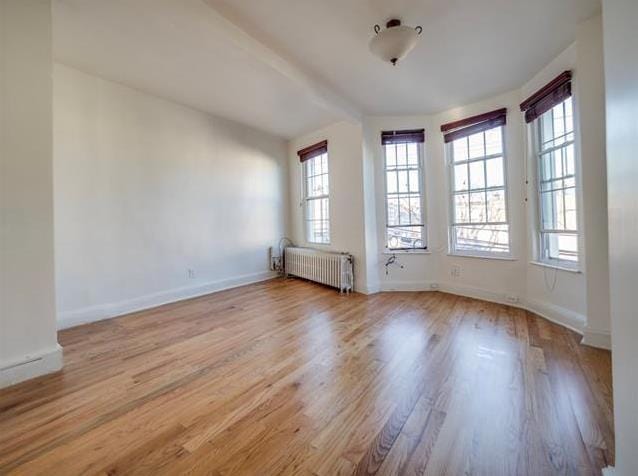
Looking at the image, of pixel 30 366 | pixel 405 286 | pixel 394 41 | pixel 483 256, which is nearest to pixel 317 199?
pixel 405 286

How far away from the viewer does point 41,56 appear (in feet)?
6.32

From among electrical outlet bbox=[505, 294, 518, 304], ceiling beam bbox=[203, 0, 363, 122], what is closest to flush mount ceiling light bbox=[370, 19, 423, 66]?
ceiling beam bbox=[203, 0, 363, 122]

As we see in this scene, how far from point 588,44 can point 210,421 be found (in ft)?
12.6

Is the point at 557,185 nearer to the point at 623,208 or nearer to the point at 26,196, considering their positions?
the point at 623,208

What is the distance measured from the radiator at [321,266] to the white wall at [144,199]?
0.57 m

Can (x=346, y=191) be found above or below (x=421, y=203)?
above

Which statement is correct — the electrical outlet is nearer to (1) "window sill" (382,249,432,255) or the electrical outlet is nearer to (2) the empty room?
(2) the empty room

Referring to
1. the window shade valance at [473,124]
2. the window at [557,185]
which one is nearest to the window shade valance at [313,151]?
the window shade valance at [473,124]

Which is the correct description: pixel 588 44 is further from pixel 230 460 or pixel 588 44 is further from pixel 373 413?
pixel 230 460

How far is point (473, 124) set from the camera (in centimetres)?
365

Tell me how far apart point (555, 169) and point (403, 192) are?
1.78 m

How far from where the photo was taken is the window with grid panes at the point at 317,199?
191 inches

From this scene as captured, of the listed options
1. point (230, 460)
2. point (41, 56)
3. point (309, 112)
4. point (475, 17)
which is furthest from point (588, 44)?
point (41, 56)

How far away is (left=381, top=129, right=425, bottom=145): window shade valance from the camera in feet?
13.4
